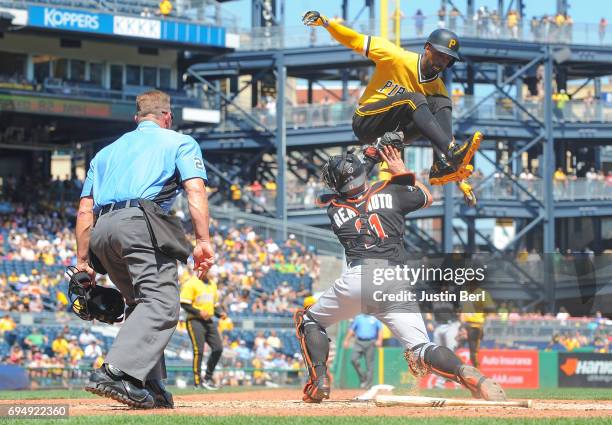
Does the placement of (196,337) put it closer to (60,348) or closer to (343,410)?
(60,348)

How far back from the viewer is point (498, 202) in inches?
1718

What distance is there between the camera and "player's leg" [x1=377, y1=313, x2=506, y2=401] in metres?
9.77

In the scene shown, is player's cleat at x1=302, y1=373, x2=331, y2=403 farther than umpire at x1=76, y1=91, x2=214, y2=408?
Yes

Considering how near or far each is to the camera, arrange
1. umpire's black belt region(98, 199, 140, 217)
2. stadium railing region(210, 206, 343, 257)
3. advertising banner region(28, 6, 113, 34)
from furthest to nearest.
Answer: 1. stadium railing region(210, 206, 343, 257)
2. advertising banner region(28, 6, 113, 34)
3. umpire's black belt region(98, 199, 140, 217)

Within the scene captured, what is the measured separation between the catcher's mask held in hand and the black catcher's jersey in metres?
2.03

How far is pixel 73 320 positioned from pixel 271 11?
89.1 ft

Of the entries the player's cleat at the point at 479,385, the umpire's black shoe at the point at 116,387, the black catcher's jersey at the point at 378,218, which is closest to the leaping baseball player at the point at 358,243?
the black catcher's jersey at the point at 378,218

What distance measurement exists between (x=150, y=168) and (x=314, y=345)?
8.23 ft

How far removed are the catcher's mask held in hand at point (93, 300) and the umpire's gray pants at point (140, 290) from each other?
44 centimetres

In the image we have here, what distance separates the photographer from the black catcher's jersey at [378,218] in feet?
34.1

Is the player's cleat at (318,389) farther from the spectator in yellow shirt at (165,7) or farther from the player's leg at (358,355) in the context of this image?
the spectator in yellow shirt at (165,7)

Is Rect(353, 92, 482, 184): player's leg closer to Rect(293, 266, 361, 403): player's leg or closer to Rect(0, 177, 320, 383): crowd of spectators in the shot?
Rect(293, 266, 361, 403): player's leg

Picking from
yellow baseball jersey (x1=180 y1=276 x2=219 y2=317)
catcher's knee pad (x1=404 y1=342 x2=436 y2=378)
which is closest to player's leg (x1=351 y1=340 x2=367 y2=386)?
yellow baseball jersey (x1=180 y1=276 x2=219 y2=317)

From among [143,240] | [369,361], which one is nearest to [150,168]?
[143,240]
